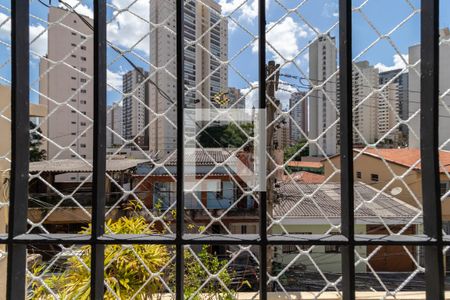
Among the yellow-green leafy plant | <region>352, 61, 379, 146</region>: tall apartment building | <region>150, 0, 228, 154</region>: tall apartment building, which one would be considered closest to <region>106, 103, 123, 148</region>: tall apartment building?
<region>150, 0, 228, 154</region>: tall apartment building

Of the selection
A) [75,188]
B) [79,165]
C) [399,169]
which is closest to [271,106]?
[399,169]

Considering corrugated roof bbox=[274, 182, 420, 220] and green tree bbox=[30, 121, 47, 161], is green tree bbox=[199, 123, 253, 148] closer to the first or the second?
corrugated roof bbox=[274, 182, 420, 220]

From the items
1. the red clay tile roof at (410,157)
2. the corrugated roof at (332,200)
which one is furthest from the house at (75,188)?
the red clay tile roof at (410,157)

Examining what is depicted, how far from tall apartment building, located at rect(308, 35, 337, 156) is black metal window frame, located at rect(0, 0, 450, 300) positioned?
0.97ft

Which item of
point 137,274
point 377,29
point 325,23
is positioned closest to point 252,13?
point 325,23

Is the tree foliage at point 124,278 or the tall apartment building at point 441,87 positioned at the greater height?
the tall apartment building at point 441,87

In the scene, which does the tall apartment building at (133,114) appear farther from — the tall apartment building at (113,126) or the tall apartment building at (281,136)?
the tall apartment building at (281,136)

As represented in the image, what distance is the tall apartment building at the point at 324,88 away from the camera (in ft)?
2.89

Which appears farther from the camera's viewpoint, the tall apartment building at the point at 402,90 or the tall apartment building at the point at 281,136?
the tall apartment building at the point at 281,136

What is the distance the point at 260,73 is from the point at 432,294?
1.79 ft

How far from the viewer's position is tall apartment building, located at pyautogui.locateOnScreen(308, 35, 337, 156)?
0.88 metres

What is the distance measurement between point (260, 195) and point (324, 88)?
1.53ft

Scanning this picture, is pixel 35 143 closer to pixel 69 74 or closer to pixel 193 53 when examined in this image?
pixel 69 74

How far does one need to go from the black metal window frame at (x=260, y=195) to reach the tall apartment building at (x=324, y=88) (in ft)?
0.97
